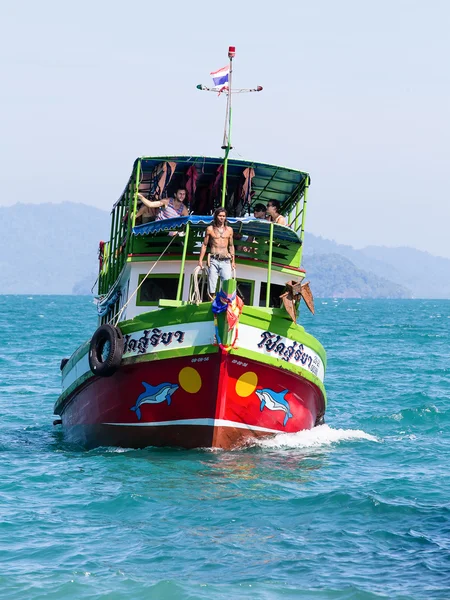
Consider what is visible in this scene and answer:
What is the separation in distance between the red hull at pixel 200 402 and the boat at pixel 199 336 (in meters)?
0.02

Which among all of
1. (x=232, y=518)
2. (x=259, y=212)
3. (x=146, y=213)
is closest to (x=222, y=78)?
(x=259, y=212)

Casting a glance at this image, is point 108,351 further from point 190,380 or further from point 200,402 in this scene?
point 200,402

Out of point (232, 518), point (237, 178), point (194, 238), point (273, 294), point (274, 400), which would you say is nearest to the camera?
point (232, 518)

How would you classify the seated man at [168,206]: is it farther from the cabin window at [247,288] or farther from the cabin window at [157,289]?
the cabin window at [247,288]

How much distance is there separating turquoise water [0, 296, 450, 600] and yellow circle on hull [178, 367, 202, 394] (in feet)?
3.98

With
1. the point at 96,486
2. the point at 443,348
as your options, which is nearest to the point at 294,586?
the point at 96,486

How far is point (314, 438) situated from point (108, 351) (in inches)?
179

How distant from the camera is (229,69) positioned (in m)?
19.9

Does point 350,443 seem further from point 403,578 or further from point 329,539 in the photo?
point 403,578

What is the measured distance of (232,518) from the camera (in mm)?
13938

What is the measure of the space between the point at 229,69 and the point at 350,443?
8.05 meters

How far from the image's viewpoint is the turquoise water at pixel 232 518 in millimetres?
11391

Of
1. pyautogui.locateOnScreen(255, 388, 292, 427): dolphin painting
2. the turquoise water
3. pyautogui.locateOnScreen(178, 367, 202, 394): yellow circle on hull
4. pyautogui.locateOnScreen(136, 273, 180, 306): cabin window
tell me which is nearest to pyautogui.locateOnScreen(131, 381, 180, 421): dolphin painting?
pyautogui.locateOnScreen(178, 367, 202, 394): yellow circle on hull

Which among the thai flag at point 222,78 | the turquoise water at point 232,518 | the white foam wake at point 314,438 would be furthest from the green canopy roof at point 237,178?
the turquoise water at point 232,518
